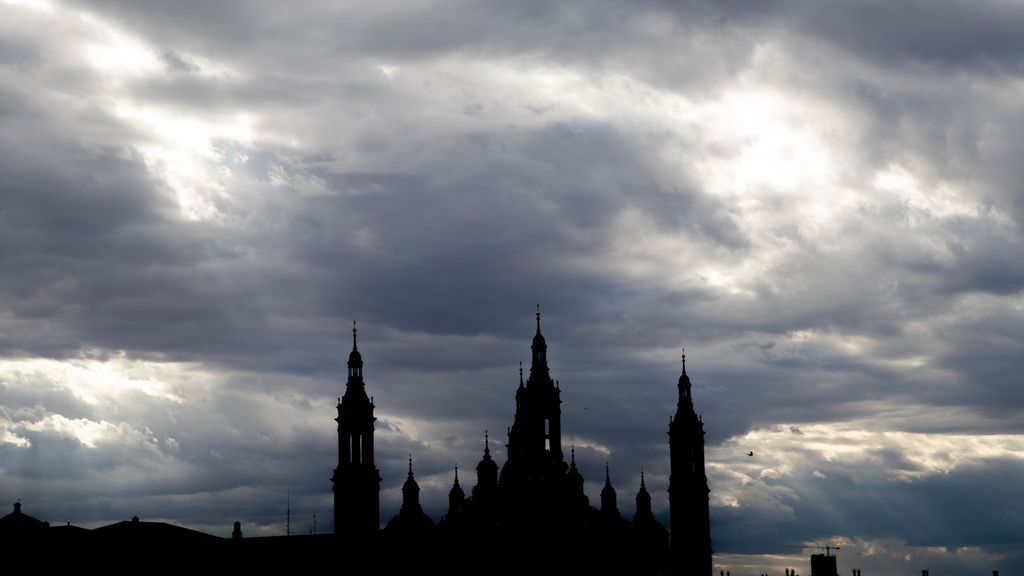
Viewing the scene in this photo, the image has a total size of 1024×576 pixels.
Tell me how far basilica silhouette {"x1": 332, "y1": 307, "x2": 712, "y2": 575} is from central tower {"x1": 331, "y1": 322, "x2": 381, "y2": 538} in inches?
4.1

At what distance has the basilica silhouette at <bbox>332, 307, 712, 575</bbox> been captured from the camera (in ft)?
573

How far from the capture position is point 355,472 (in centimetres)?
17375

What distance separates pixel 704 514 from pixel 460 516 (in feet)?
89.8

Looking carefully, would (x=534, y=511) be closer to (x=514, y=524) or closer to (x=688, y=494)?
(x=514, y=524)

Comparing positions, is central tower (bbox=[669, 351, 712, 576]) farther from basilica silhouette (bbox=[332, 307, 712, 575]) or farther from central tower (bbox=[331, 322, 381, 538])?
central tower (bbox=[331, 322, 381, 538])

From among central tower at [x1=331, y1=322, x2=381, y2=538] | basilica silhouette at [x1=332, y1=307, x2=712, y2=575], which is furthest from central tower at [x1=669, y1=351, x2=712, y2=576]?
central tower at [x1=331, y1=322, x2=381, y2=538]

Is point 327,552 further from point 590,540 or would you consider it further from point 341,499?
point 590,540

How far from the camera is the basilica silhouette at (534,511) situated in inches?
6880

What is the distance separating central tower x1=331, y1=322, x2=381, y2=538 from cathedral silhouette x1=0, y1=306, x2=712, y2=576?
0.11m

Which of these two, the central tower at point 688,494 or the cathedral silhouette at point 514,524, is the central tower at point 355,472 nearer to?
the cathedral silhouette at point 514,524

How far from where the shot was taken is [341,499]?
17412 cm

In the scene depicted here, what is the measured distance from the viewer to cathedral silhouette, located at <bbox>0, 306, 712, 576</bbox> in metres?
174

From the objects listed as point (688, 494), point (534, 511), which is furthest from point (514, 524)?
point (688, 494)

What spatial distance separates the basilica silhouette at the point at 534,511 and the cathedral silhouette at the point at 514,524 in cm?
11
